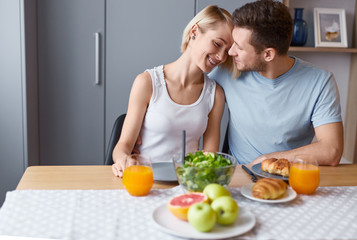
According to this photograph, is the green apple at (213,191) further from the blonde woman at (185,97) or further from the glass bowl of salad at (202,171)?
the blonde woman at (185,97)

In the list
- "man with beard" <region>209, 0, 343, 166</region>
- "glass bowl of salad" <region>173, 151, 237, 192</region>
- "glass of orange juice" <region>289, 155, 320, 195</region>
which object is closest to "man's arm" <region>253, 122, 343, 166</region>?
"man with beard" <region>209, 0, 343, 166</region>

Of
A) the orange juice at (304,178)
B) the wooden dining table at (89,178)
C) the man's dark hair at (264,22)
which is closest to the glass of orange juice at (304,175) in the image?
the orange juice at (304,178)

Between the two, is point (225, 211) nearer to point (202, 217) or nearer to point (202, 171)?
point (202, 217)

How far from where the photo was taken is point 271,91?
1863 millimetres

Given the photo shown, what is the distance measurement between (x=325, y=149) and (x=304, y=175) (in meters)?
0.49

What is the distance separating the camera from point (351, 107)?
326 cm

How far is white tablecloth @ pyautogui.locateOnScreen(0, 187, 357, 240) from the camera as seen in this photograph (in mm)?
932

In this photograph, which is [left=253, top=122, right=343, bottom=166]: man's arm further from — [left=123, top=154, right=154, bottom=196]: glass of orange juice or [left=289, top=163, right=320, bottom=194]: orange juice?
[left=123, top=154, right=154, bottom=196]: glass of orange juice

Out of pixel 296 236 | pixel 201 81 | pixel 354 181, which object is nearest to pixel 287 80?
pixel 201 81

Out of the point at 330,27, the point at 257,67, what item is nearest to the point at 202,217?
the point at 257,67

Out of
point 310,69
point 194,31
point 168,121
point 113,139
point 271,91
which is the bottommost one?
point 113,139

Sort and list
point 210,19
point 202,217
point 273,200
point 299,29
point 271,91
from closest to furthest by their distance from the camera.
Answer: point 202,217
point 273,200
point 210,19
point 271,91
point 299,29

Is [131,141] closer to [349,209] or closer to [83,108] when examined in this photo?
[349,209]

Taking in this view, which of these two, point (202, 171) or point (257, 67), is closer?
point (202, 171)
